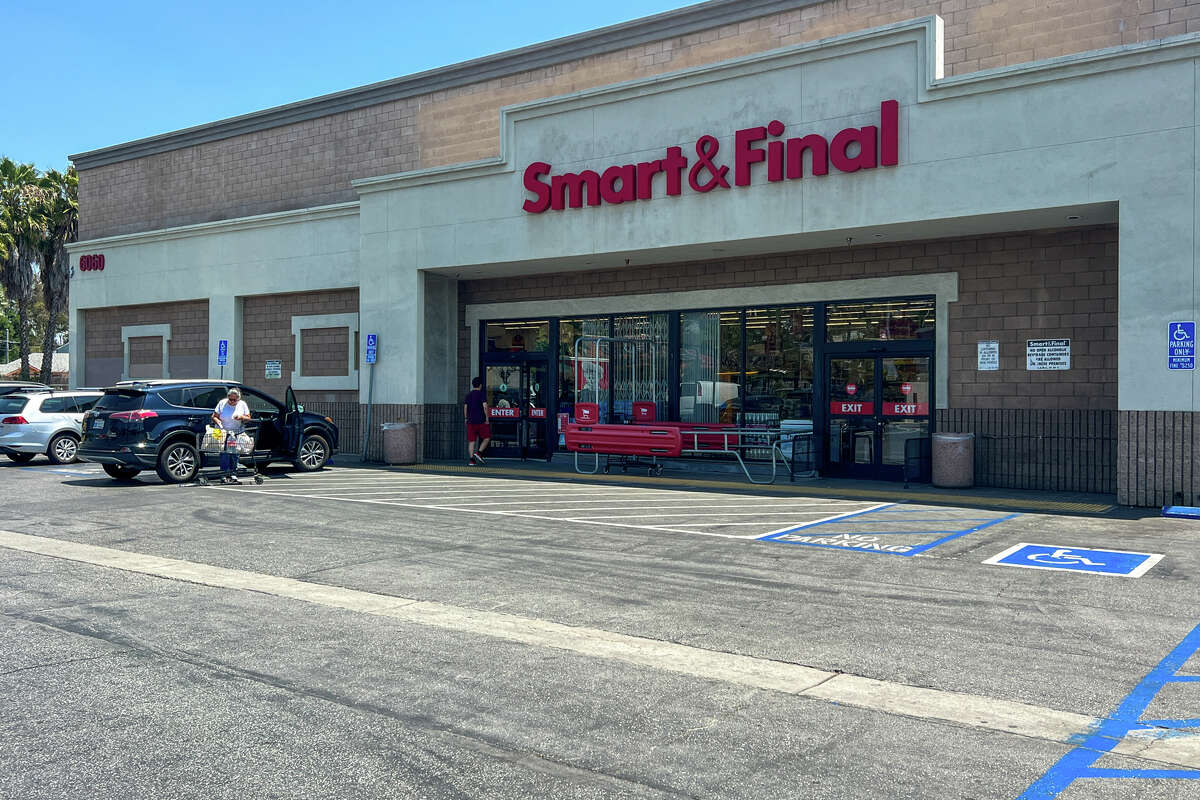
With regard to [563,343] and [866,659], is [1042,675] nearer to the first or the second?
[866,659]

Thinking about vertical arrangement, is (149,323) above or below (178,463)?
above

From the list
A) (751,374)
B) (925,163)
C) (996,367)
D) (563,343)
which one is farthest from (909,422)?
(563,343)

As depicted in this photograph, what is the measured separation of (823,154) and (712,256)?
12.3 ft

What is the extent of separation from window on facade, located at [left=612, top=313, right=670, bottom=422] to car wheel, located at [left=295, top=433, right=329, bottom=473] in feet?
20.4

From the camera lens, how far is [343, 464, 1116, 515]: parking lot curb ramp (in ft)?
46.3

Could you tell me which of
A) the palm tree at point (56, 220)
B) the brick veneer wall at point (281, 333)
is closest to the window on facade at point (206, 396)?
the brick veneer wall at point (281, 333)

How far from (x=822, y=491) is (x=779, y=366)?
3.86 m

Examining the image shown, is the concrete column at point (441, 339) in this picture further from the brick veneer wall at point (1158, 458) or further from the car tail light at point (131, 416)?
the brick veneer wall at point (1158, 458)

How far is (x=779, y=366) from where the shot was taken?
62.7 ft

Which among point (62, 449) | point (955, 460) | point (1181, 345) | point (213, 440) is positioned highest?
point (1181, 345)

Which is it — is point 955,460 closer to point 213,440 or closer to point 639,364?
point 639,364

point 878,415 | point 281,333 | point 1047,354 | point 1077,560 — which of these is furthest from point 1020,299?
point 281,333

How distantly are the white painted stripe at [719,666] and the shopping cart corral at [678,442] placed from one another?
32.1 ft

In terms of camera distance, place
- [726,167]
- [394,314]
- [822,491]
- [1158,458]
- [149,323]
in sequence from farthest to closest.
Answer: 1. [149,323]
2. [394,314]
3. [726,167]
4. [822,491]
5. [1158,458]
